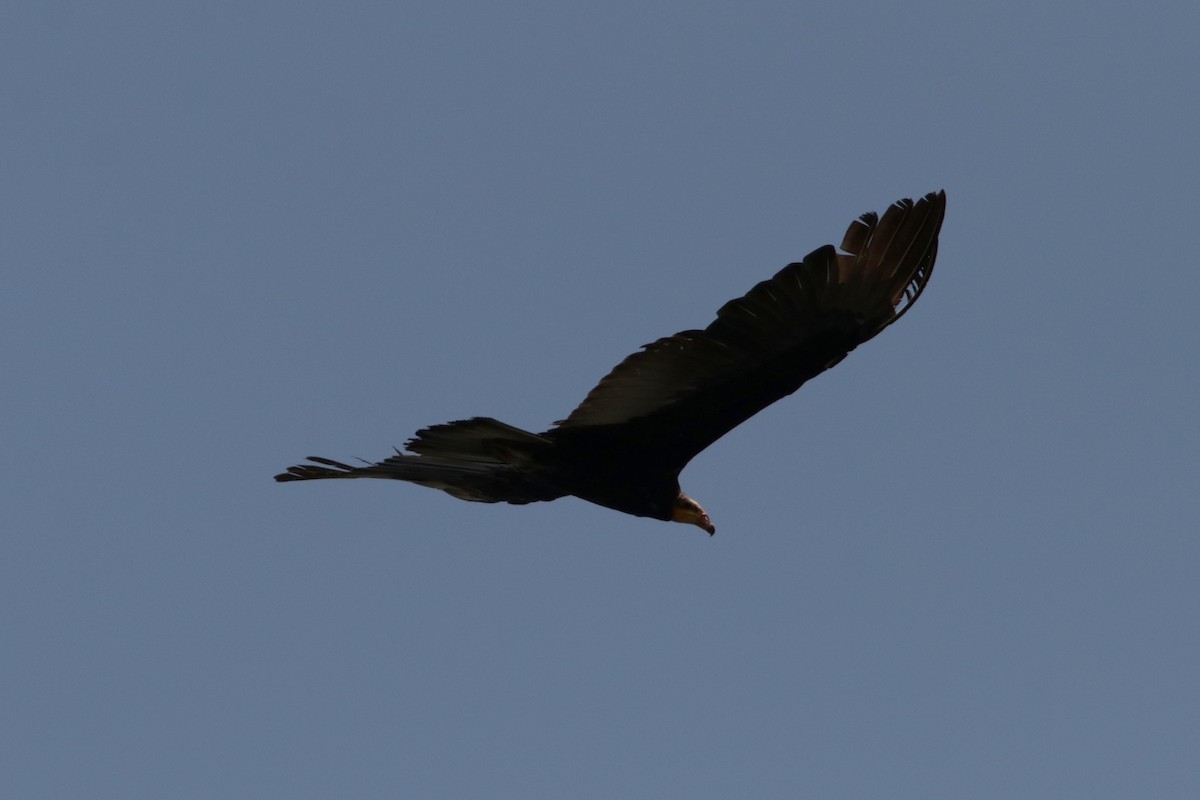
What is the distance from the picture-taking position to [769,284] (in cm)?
841

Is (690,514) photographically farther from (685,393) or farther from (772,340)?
(772,340)

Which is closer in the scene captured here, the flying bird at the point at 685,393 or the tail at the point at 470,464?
the flying bird at the point at 685,393

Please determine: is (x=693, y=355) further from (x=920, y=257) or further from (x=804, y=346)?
(x=920, y=257)

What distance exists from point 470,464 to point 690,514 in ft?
4.96

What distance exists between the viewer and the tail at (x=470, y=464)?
9094 mm

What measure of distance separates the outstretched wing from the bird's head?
780 mm

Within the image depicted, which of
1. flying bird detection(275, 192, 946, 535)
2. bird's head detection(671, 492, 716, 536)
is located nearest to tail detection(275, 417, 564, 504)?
flying bird detection(275, 192, 946, 535)

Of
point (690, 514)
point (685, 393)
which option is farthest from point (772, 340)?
point (690, 514)

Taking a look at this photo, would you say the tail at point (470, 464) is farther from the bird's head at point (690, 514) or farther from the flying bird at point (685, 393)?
the bird's head at point (690, 514)

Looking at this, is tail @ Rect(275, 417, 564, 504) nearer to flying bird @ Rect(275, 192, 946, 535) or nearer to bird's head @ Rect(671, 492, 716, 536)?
flying bird @ Rect(275, 192, 946, 535)

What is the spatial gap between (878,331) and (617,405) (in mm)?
1445

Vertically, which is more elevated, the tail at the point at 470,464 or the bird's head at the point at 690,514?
the tail at the point at 470,464

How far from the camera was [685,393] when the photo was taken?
909 cm

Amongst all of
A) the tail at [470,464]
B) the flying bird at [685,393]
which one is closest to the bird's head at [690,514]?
the flying bird at [685,393]
